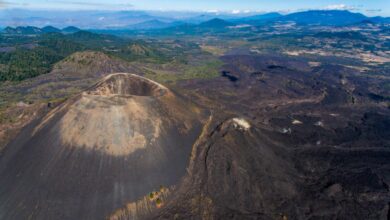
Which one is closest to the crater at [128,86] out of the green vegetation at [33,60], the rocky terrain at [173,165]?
the rocky terrain at [173,165]

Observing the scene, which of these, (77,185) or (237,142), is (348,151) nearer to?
(237,142)

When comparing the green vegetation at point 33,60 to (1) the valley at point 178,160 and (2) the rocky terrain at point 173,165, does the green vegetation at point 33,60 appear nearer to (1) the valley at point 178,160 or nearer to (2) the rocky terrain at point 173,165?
(1) the valley at point 178,160

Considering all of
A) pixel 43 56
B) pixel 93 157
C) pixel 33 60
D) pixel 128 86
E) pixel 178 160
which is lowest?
pixel 178 160

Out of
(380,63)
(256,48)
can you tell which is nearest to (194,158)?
(380,63)

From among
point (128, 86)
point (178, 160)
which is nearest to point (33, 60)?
point (128, 86)

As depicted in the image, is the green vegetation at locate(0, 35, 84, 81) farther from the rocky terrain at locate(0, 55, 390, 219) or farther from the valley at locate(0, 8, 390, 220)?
the rocky terrain at locate(0, 55, 390, 219)

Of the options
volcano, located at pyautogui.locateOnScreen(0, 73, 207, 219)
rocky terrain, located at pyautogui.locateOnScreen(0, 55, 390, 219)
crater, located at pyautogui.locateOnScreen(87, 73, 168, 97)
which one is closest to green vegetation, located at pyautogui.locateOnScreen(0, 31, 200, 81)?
crater, located at pyautogui.locateOnScreen(87, 73, 168, 97)

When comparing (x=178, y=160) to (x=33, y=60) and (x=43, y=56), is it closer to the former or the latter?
(x=33, y=60)
